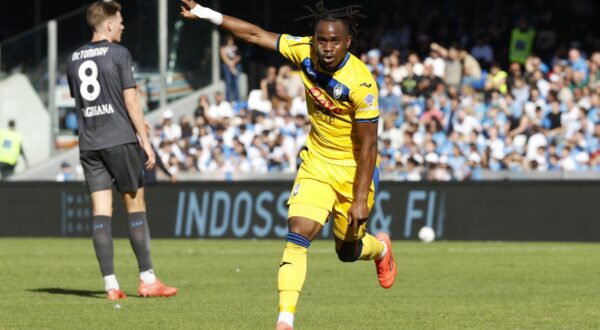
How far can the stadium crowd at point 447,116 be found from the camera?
21359 millimetres

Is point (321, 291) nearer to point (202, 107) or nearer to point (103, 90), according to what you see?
point (103, 90)

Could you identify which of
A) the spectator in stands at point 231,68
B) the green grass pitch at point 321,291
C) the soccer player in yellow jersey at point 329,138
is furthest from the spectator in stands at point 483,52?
the soccer player in yellow jersey at point 329,138

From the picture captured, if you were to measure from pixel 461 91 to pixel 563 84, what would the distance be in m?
2.11

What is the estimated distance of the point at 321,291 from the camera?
11016mm

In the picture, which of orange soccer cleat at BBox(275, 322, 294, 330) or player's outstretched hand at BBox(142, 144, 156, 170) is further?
player's outstretched hand at BBox(142, 144, 156, 170)

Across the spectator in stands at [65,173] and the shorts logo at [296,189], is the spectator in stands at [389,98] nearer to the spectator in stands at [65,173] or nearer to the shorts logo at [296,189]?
the spectator in stands at [65,173]

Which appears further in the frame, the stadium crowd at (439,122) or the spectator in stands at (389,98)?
the spectator in stands at (389,98)

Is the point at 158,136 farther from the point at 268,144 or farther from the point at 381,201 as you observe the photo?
the point at 381,201

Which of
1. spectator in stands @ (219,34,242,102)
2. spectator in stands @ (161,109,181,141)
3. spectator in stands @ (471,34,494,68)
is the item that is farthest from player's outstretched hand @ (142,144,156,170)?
spectator in stands @ (219,34,242,102)

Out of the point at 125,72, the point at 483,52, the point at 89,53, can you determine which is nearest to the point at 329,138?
the point at 125,72

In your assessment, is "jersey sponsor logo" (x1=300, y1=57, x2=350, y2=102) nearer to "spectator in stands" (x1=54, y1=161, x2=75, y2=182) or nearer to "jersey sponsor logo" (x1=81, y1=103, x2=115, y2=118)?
"jersey sponsor logo" (x1=81, y1=103, x2=115, y2=118)

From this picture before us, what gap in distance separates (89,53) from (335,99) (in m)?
3.04

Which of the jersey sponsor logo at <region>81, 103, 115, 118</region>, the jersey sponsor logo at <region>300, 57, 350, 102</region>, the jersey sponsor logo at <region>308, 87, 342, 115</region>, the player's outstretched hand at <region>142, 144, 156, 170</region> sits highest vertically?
the jersey sponsor logo at <region>300, 57, 350, 102</region>

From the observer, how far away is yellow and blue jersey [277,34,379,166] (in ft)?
26.1
